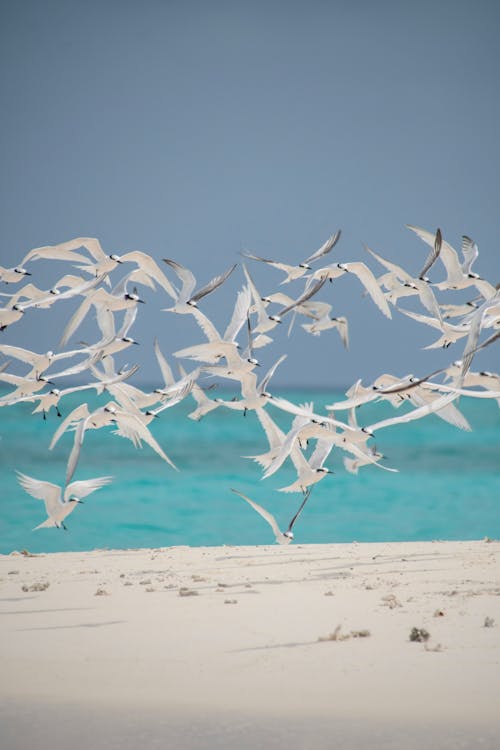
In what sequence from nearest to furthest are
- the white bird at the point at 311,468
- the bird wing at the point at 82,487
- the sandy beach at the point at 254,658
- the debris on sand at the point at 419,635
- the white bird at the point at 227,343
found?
the sandy beach at the point at 254,658
the debris on sand at the point at 419,635
the bird wing at the point at 82,487
the white bird at the point at 311,468
the white bird at the point at 227,343

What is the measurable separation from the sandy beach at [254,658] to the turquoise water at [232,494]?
9013 mm

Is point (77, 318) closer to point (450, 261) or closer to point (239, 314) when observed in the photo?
point (239, 314)

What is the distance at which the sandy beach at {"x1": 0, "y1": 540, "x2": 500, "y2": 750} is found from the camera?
17.9 ft

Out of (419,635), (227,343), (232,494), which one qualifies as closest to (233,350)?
(227,343)

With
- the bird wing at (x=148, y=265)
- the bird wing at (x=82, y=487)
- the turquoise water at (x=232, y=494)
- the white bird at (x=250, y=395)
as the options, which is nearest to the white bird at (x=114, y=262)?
the bird wing at (x=148, y=265)

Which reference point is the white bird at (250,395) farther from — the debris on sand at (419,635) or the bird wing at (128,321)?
the debris on sand at (419,635)

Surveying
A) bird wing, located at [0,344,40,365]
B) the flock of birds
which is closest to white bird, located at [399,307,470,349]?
the flock of birds

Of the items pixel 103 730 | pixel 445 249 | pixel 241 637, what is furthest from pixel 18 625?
pixel 445 249

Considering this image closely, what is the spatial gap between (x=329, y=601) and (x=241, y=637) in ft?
4.85

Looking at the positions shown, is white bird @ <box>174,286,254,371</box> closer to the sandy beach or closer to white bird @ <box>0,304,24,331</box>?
white bird @ <box>0,304,24,331</box>

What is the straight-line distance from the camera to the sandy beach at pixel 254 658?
5465 mm

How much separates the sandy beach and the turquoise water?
29.6ft

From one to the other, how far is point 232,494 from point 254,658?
65.9 ft

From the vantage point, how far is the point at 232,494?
26734 mm
